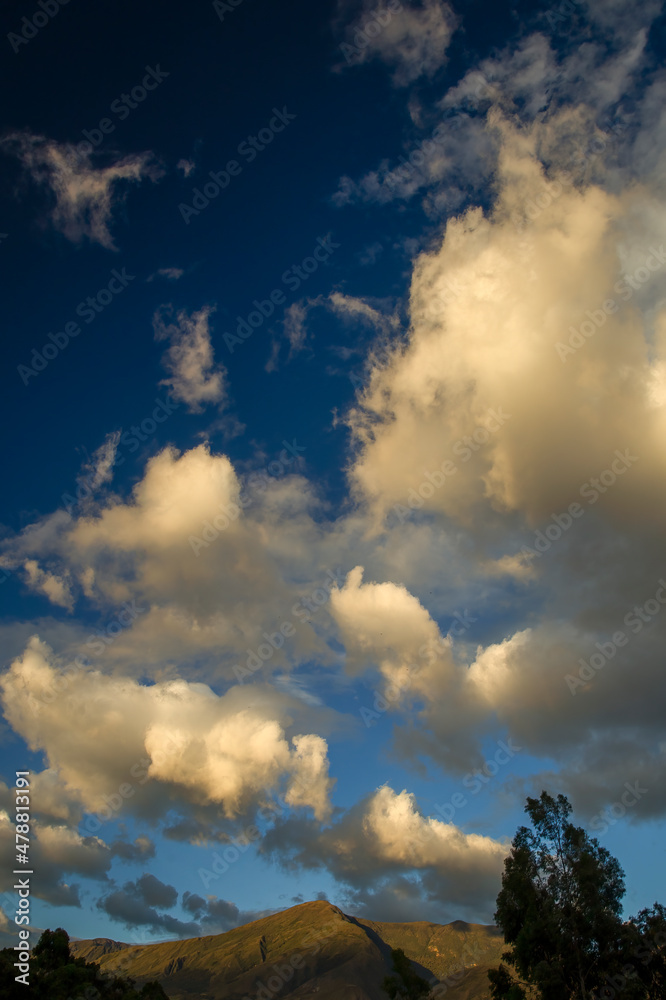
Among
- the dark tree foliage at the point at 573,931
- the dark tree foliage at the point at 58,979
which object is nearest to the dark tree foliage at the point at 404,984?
the dark tree foliage at the point at 573,931

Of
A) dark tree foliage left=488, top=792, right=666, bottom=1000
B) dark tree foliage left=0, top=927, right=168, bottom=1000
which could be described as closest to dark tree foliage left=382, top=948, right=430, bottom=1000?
dark tree foliage left=488, top=792, right=666, bottom=1000

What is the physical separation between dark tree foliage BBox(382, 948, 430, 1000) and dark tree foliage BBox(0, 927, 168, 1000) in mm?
32483

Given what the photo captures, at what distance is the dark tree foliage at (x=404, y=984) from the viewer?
69250mm

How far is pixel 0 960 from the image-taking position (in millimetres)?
66375

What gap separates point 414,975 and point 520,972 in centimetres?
2279

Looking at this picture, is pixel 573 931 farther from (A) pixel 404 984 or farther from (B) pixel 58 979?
(B) pixel 58 979

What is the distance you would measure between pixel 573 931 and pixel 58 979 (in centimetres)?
5848

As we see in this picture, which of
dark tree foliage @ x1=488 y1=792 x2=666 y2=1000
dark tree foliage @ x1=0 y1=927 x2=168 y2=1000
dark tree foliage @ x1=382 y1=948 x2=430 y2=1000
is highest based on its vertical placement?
dark tree foliage @ x1=488 y1=792 x2=666 y2=1000

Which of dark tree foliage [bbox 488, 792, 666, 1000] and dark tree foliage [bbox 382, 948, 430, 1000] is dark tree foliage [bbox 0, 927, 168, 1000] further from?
dark tree foliage [bbox 488, 792, 666, 1000]

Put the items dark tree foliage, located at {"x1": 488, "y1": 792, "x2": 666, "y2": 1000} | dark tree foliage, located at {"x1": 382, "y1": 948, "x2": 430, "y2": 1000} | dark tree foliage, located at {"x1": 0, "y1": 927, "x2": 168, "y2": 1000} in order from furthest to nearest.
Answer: dark tree foliage, located at {"x1": 382, "y1": 948, "x2": 430, "y2": 1000} < dark tree foliage, located at {"x1": 0, "y1": 927, "x2": 168, "y2": 1000} < dark tree foliage, located at {"x1": 488, "y1": 792, "x2": 666, "y2": 1000}

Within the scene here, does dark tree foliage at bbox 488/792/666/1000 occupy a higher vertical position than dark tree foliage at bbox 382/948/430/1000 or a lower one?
higher

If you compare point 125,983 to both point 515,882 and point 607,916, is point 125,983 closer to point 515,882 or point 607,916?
point 515,882

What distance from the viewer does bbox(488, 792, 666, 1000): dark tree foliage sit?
5444 centimetres

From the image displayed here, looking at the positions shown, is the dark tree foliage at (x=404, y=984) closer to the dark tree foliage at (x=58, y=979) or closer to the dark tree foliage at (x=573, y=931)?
the dark tree foliage at (x=573, y=931)
